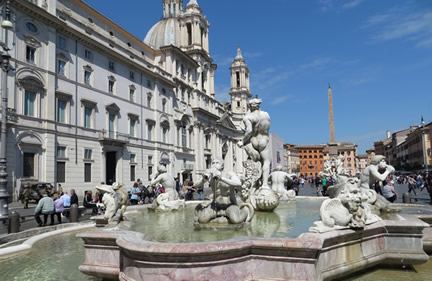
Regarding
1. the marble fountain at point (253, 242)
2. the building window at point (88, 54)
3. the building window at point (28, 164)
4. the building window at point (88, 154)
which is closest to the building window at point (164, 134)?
the building window at point (88, 154)

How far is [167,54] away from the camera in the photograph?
3956cm

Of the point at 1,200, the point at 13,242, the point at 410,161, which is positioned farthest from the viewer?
the point at 410,161

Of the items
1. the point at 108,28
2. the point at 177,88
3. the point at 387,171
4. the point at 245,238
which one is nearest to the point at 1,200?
the point at 245,238

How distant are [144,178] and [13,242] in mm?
26575

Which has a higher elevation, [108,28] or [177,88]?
[108,28]

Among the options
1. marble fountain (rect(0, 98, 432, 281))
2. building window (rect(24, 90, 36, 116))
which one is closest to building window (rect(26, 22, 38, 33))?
building window (rect(24, 90, 36, 116))

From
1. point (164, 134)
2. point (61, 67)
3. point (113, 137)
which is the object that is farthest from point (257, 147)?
point (164, 134)

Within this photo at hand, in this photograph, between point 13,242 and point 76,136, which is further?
point 76,136

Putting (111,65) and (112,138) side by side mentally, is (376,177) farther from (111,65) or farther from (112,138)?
(111,65)

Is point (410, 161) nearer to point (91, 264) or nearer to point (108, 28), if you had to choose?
point (108, 28)

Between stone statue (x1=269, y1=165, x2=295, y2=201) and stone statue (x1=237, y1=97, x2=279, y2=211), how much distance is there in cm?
182

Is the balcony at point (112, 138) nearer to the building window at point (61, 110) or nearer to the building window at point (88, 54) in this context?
the building window at point (61, 110)

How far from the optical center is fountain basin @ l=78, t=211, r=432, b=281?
10.6 feet

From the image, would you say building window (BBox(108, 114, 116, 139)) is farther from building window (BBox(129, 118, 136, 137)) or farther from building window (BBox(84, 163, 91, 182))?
building window (BBox(84, 163, 91, 182))
